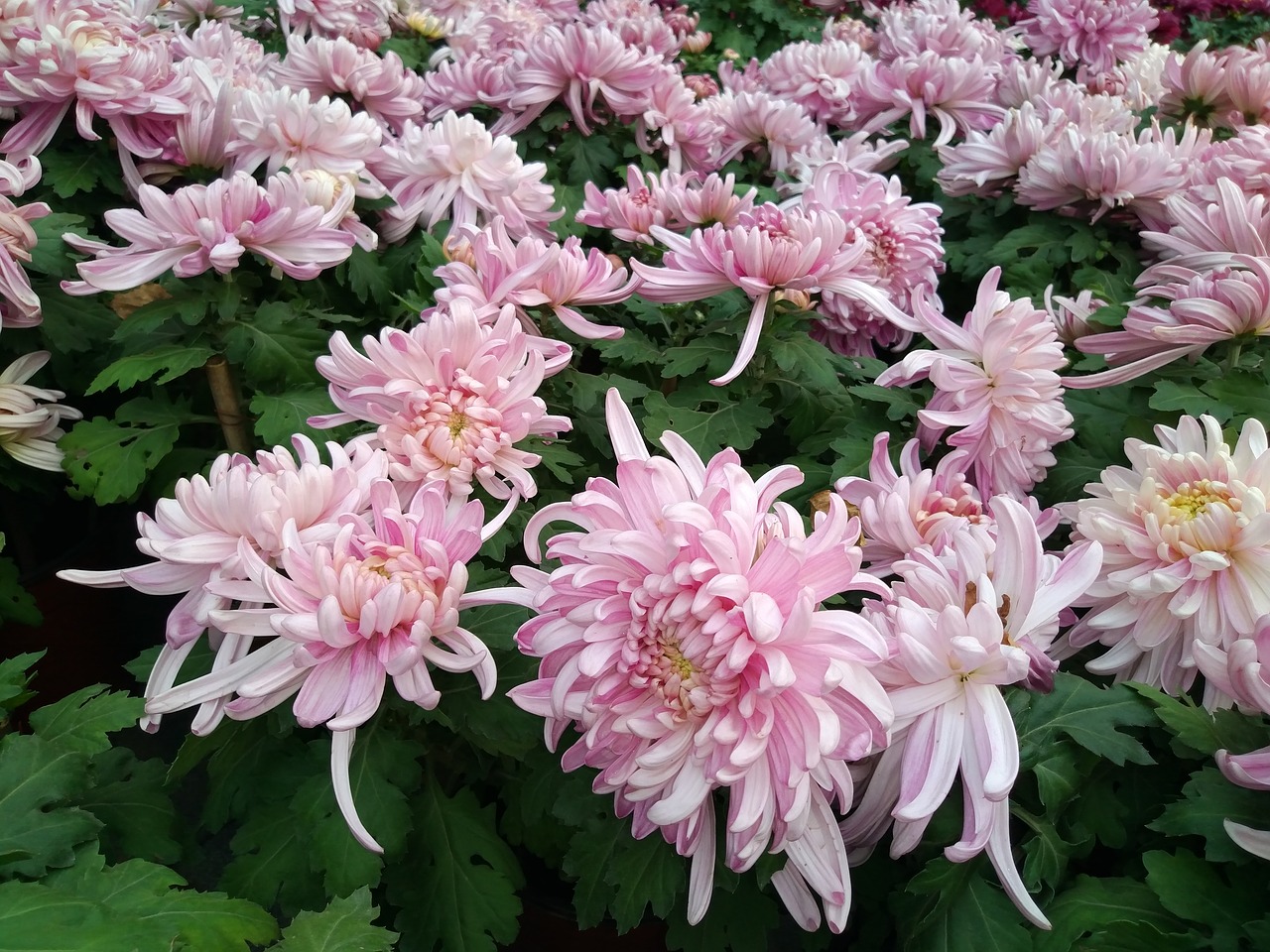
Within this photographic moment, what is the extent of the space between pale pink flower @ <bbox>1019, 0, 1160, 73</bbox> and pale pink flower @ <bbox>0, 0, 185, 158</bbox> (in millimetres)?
2380

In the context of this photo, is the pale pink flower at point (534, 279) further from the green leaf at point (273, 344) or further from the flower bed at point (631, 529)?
the green leaf at point (273, 344)

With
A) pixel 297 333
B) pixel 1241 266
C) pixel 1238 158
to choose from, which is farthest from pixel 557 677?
pixel 1238 158

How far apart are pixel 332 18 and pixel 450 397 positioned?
202 cm

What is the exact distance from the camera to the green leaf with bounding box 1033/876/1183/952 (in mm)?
709

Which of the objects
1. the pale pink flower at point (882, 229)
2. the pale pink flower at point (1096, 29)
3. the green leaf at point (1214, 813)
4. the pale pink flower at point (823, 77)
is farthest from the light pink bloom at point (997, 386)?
the pale pink flower at point (1096, 29)

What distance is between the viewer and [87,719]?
85cm

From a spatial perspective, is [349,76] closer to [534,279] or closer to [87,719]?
[534,279]

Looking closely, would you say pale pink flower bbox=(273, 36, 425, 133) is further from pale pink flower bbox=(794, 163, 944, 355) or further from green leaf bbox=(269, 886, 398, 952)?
green leaf bbox=(269, 886, 398, 952)

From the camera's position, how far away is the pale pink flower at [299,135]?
4.64 feet

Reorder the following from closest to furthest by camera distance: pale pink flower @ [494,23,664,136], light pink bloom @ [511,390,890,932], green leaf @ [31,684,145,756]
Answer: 1. light pink bloom @ [511,390,890,932]
2. green leaf @ [31,684,145,756]
3. pale pink flower @ [494,23,664,136]

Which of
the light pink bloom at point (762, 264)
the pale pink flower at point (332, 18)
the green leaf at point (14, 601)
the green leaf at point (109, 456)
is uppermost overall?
the light pink bloom at point (762, 264)

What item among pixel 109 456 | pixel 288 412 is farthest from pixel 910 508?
pixel 109 456

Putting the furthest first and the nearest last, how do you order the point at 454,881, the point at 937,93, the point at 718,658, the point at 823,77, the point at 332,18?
the point at 332,18 < the point at 823,77 < the point at 937,93 < the point at 454,881 < the point at 718,658

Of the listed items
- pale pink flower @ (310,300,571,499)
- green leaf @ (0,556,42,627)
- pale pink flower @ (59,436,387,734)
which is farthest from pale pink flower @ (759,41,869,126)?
green leaf @ (0,556,42,627)
